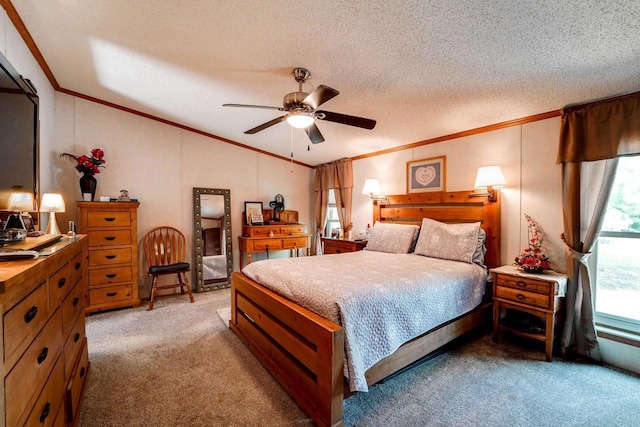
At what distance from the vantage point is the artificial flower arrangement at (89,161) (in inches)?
135

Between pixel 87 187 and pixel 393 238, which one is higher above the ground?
pixel 87 187

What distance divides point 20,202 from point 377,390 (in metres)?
2.57

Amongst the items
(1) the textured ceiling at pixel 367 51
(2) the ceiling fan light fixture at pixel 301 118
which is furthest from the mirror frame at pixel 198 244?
(2) the ceiling fan light fixture at pixel 301 118

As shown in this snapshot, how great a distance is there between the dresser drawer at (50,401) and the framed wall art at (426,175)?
3877mm

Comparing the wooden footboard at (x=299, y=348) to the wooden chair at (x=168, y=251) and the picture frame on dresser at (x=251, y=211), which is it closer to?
the wooden chair at (x=168, y=251)

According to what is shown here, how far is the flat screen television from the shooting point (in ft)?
4.75

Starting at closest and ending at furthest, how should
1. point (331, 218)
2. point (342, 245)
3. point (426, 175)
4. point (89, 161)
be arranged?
point (89, 161)
point (426, 175)
point (342, 245)
point (331, 218)

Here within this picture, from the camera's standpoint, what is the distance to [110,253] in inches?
138

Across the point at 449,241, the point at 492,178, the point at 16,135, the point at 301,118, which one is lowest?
the point at 449,241

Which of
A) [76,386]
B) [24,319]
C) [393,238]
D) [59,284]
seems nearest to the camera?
[24,319]

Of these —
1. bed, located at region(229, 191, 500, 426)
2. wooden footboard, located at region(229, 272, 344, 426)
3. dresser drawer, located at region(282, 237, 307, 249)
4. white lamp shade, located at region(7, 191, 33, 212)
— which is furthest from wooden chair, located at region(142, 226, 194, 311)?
white lamp shade, located at region(7, 191, 33, 212)

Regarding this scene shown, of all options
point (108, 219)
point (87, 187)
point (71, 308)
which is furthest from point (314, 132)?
point (87, 187)

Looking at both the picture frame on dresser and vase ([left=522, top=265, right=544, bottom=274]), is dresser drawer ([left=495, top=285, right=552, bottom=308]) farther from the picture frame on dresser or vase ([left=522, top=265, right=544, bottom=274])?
the picture frame on dresser

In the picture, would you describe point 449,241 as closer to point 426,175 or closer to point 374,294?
point 426,175
